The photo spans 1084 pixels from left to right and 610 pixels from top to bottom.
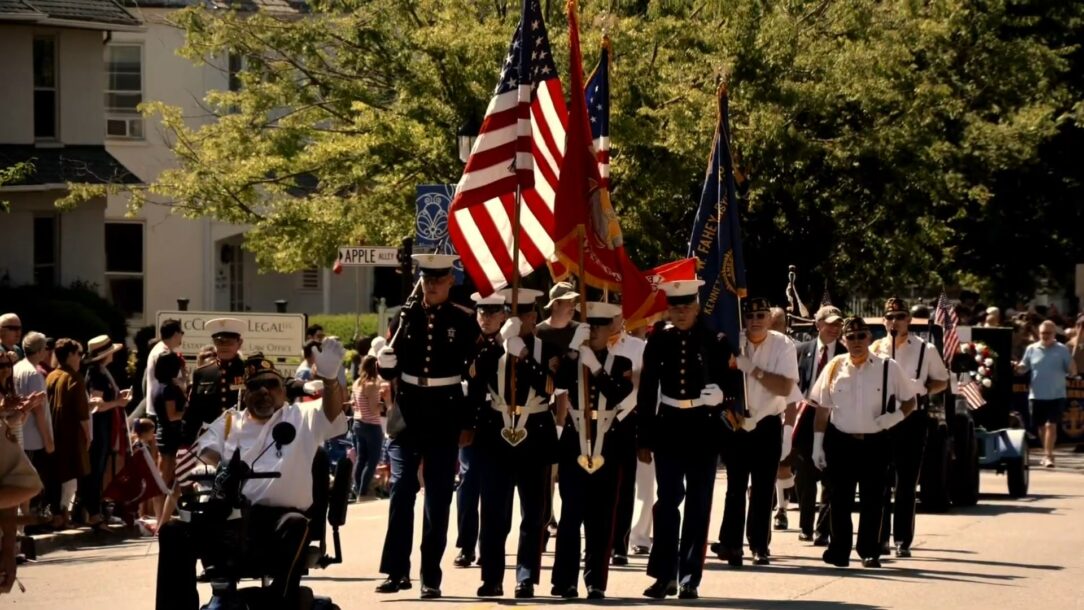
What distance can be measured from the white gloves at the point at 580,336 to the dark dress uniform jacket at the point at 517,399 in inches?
10.6

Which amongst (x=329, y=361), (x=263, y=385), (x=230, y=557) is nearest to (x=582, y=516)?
(x=329, y=361)

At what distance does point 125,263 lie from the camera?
44844 mm

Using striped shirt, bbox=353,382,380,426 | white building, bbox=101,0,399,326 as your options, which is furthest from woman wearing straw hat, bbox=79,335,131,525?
white building, bbox=101,0,399,326

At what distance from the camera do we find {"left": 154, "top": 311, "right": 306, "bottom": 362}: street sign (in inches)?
856

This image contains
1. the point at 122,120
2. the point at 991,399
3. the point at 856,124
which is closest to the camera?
the point at 991,399

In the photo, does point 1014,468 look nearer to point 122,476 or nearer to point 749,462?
point 749,462

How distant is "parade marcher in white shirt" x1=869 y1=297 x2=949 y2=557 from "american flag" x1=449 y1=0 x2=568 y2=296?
3008 mm

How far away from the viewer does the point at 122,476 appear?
59.4 feet

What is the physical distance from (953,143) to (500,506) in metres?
23.2

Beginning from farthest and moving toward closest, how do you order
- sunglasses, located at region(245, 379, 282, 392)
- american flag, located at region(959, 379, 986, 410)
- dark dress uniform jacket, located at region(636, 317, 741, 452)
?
american flag, located at region(959, 379, 986, 410), dark dress uniform jacket, located at region(636, 317, 741, 452), sunglasses, located at region(245, 379, 282, 392)

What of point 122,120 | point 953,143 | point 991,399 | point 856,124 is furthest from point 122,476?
point 122,120

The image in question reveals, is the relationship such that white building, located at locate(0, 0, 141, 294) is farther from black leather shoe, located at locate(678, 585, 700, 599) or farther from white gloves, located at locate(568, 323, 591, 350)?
black leather shoe, located at locate(678, 585, 700, 599)

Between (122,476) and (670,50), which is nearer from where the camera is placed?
(122,476)

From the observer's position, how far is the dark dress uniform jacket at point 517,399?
44.3 ft
